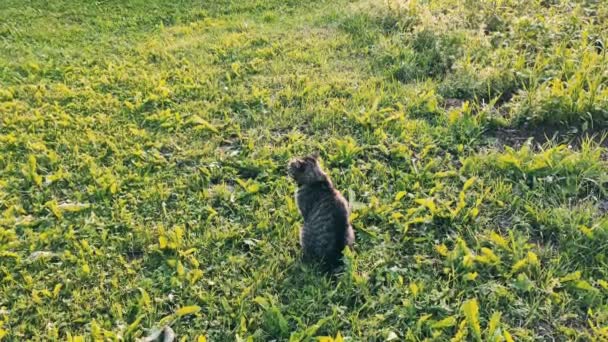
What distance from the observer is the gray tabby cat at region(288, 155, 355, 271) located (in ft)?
9.70

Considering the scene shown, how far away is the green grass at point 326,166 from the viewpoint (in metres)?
2.84

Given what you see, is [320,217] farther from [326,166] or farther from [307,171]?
[326,166]

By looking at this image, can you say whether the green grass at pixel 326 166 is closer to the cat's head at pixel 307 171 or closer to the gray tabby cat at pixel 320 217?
the gray tabby cat at pixel 320 217

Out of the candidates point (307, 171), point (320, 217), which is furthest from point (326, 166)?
point (320, 217)

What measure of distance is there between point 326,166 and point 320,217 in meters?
1.03

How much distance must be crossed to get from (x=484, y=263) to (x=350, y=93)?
235cm

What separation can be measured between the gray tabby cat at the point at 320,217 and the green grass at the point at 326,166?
0.13m

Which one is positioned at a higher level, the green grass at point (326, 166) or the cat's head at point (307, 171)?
the cat's head at point (307, 171)

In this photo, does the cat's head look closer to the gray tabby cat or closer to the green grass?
the gray tabby cat

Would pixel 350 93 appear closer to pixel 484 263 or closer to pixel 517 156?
pixel 517 156

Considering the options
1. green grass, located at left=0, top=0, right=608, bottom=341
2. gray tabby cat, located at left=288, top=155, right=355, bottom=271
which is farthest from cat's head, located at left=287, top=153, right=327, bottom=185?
green grass, located at left=0, top=0, right=608, bottom=341

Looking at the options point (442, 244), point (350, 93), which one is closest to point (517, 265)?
point (442, 244)

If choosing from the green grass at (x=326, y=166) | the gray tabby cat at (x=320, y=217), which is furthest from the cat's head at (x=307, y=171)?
the green grass at (x=326, y=166)

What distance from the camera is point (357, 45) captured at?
5.83 m
